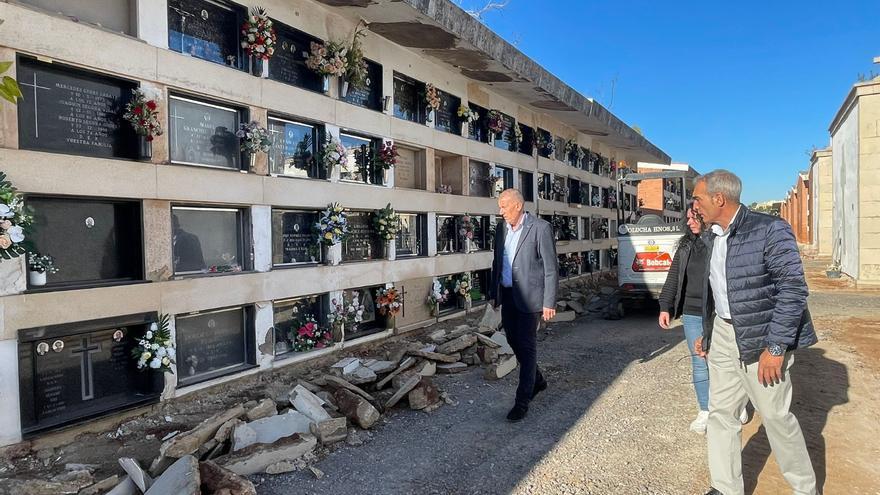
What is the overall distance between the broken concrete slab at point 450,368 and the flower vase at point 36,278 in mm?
3719

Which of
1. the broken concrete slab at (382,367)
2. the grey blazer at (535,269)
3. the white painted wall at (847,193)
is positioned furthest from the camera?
the white painted wall at (847,193)

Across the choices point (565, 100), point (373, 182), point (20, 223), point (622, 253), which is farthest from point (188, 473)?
point (565, 100)

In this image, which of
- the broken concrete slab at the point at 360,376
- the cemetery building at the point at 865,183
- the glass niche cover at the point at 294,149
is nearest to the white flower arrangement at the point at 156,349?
the broken concrete slab at the point at 360,376

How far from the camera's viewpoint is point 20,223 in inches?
138

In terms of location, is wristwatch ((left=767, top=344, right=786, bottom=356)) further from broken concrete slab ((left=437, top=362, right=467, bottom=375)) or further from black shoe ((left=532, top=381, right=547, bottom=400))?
broken concrete slab ((left=437, top=362, right=467, bottom=375))

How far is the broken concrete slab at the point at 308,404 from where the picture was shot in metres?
4.06

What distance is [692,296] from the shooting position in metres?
4.05

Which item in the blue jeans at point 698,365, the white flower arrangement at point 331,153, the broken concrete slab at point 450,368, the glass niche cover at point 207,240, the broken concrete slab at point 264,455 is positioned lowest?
the broken concrete slab at point 450,368

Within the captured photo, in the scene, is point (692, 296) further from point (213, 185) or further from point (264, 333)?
point (213, 185)

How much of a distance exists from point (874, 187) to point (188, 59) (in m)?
15.4

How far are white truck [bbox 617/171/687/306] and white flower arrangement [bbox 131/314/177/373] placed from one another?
7533 millimetres

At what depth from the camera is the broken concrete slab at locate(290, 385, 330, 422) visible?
406cm

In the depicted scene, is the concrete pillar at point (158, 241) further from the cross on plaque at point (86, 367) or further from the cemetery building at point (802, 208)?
the cemetery building at point (802, 208)

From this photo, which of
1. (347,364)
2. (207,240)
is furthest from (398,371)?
(207,240)
